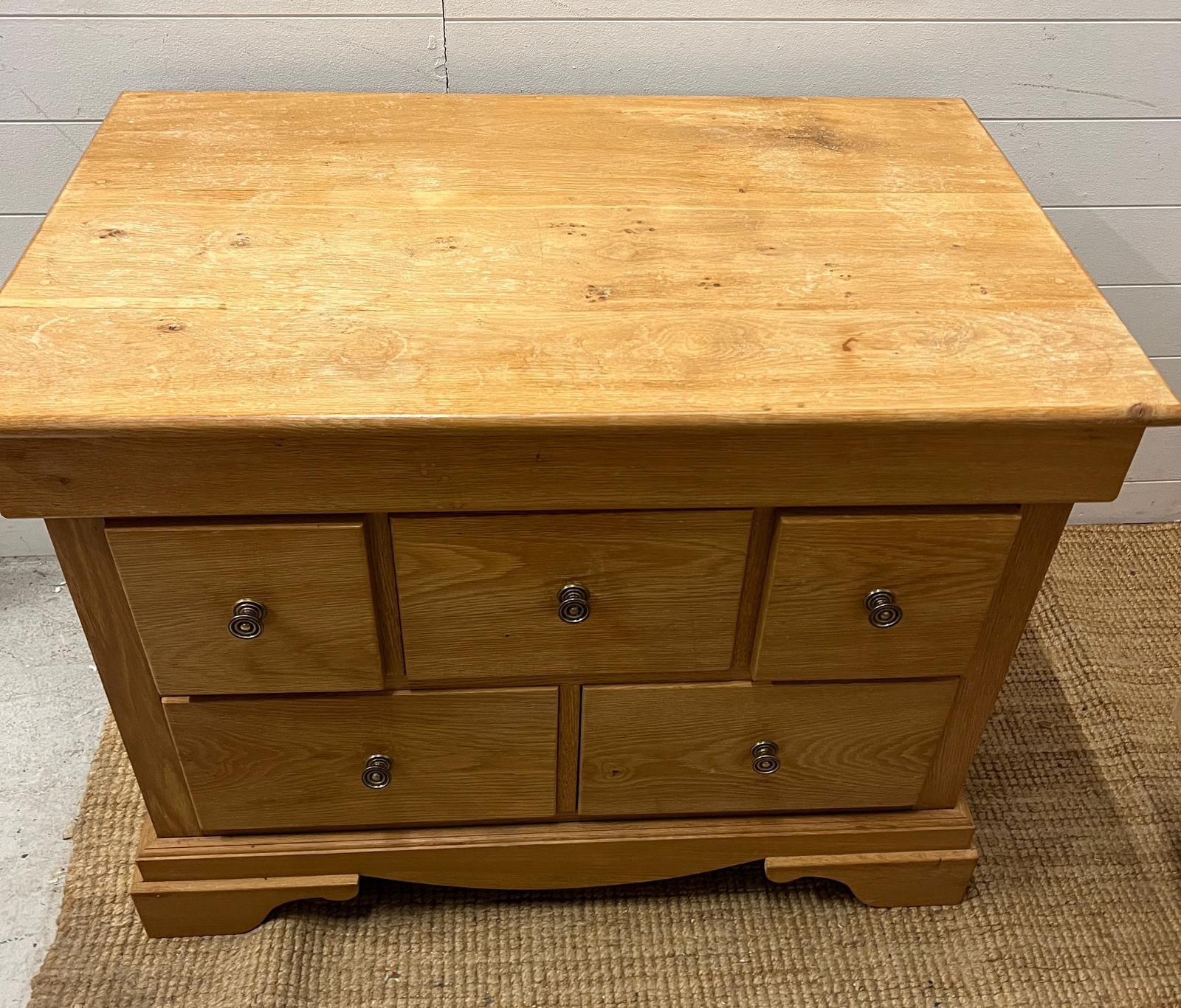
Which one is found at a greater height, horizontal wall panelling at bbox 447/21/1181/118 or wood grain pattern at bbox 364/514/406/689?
horizontal wall panelling at bbox 447/21/1181/118

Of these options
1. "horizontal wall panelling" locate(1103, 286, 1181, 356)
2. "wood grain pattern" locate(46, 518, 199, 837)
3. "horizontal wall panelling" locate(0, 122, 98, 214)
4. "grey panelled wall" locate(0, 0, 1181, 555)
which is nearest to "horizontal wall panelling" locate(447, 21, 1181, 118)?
"grey panelled wall" locate(0, 0, 1181, 555)

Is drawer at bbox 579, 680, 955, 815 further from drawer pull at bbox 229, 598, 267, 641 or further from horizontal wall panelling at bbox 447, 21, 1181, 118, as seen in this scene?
horizontal wall panelling at bbox 447, 21, 1181, 118

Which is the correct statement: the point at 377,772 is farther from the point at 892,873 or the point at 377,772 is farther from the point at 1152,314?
the point at 1152,314

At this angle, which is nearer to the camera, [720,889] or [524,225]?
[524,225]

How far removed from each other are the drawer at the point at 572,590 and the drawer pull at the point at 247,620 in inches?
4.6

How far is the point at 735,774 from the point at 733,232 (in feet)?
1.74

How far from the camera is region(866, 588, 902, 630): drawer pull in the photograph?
3.29 feet

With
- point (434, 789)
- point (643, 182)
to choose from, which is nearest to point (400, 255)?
point (643, 182)

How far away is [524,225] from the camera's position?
104cm

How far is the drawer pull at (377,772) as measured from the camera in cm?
110

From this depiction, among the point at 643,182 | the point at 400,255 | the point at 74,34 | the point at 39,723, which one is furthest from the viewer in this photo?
the point at 39,723

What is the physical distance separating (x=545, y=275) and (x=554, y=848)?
59 centimetres

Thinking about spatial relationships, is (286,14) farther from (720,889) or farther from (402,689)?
(720,889)

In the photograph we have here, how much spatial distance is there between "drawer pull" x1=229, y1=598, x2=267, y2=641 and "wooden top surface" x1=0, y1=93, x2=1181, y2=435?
0.64 ft
